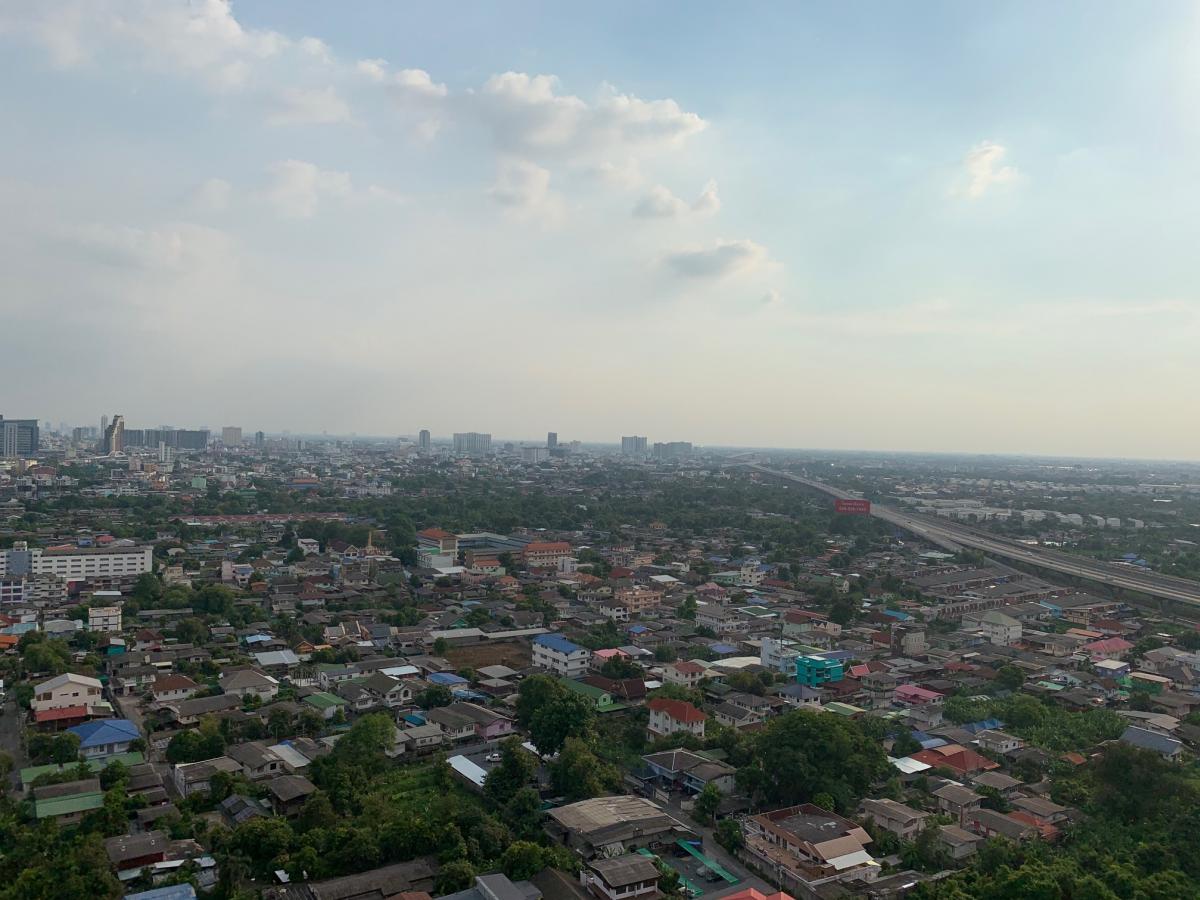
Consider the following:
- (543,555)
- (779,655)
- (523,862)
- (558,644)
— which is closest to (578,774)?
(523,862)

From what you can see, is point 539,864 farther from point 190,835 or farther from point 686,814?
point 190,835

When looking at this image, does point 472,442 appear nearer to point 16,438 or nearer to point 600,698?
point 16,438

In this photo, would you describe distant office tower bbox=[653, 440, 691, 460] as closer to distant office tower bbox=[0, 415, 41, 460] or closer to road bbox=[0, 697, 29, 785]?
distant office tower bbox=[0, 415, 41, 460]

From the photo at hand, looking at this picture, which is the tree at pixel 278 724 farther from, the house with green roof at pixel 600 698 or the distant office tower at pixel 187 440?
the distant office tower at pixel 187 440

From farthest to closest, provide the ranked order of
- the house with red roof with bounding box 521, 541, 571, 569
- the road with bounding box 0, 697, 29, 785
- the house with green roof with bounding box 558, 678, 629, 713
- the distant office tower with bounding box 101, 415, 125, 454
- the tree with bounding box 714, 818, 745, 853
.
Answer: the distant office tower with bounding box 101, 415, 125, 454
the house with red roof with bounding box 521, 541, 571, 569
the house with green roof with bounding box 558, 678, 629, 713
the road with bounding box 0, 697, 29, 785
the tree with bounding box 714, 818, 745, 853

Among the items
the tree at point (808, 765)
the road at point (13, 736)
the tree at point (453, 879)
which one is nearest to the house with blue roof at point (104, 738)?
the road at point (13, 736)

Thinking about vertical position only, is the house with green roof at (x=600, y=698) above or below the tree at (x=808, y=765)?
below

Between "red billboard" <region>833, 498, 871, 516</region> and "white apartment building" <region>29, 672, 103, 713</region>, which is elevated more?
"red billboard" <region>833, 498, 871, 516</region>

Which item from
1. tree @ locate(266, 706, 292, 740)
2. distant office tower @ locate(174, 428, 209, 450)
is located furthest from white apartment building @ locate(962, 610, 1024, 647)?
distant office tower @ locate(174, 428, 209, 450)
